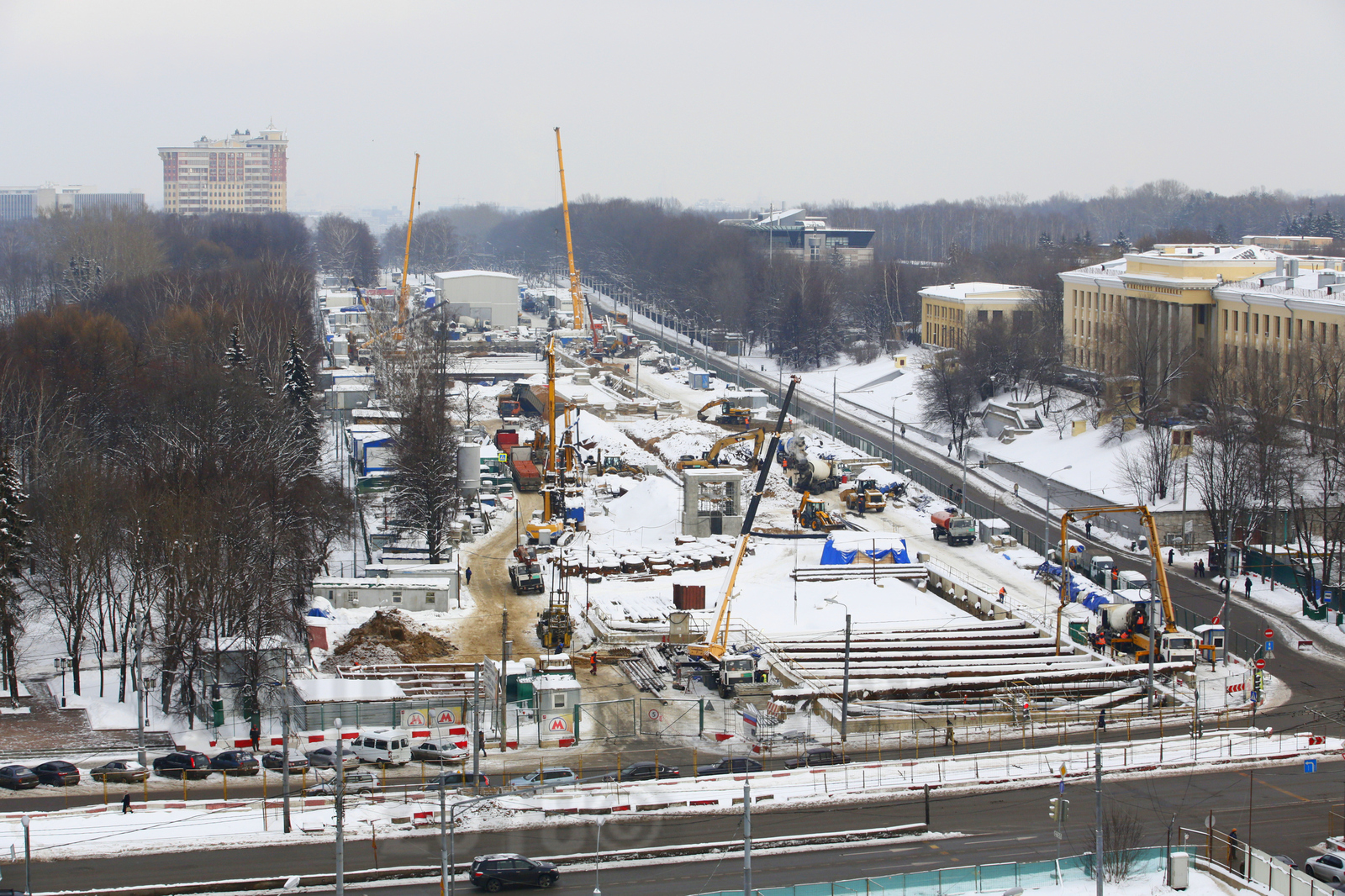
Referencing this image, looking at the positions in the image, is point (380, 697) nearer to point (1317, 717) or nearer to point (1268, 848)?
point (1268, 848)

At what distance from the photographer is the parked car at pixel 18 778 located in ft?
88.4

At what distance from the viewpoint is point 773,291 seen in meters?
112

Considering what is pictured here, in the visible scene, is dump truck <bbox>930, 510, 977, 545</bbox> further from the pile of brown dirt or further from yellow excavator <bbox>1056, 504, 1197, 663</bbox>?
the pile of brown dirt

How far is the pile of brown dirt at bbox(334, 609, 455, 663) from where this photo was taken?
36.2 metres

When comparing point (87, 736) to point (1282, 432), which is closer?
point (87, 736)

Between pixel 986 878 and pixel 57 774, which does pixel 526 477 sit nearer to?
pixel 57 774

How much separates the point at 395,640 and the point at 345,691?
16.9 ft

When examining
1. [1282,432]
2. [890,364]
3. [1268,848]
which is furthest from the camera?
[890,364]

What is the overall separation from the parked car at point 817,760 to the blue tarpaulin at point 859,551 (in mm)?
16393

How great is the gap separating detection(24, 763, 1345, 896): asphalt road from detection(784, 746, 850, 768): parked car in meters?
2.74

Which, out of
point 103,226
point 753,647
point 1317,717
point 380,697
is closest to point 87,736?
point 380,697

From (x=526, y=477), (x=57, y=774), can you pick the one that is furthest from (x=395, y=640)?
(x=526, y=477)

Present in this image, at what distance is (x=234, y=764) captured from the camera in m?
28.1

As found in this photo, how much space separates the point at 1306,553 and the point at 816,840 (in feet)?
85.4
